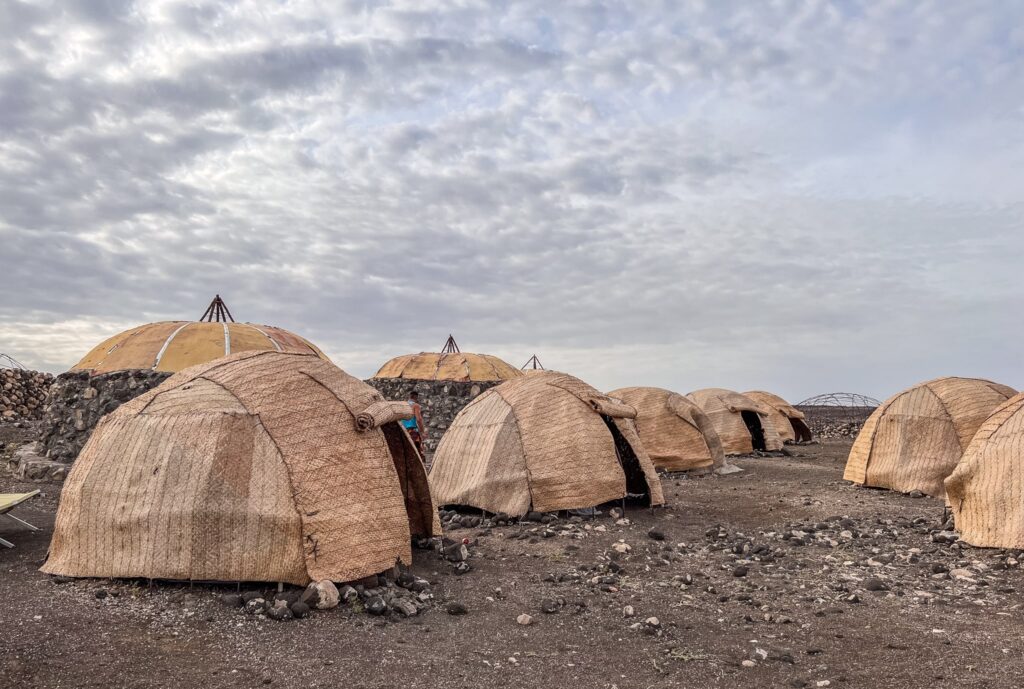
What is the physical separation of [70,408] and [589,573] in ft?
43.3

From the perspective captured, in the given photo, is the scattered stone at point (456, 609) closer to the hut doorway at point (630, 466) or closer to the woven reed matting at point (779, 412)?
the hut doorway at point (630, 466)

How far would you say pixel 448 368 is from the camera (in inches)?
1048

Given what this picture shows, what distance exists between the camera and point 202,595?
24.8ft

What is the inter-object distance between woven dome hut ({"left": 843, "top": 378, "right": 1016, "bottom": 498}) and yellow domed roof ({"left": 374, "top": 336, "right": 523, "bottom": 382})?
38.9ft

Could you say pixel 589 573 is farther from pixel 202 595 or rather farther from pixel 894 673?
pixel 202 595

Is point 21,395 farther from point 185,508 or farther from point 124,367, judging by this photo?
point 185,508

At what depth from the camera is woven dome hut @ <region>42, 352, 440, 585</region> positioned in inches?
300

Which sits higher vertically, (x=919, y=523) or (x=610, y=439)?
(x=610, y=439)

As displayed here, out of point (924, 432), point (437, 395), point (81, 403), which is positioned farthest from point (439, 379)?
point (924, 432)

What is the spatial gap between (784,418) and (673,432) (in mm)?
14657

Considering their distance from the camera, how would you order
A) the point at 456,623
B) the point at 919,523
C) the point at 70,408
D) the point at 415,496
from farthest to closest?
the point at 70,408, the point at 919,523, the point at 415,496, the point at 456,623

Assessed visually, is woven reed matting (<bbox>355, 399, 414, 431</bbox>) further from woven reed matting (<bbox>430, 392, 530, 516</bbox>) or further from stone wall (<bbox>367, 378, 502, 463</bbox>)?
stone wall (<bbox>367, 378, 502, 463</bbox>)

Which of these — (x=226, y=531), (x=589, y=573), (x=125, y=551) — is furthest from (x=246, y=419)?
(x=589, y=573)

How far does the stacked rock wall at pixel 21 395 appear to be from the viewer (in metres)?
29.1
